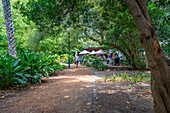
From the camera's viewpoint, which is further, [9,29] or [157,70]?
[9,29]

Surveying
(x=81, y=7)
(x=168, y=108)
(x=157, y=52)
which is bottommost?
(x=168, y=108)

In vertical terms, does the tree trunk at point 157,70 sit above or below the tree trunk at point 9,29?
below

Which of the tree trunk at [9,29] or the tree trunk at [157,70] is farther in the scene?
the tree trunk at [9,29]

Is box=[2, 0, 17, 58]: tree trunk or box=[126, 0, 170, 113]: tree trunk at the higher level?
box=[2, 0, 17, 58]: tree trunk

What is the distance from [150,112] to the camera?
263 centimetres

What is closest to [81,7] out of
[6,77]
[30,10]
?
[30,10]

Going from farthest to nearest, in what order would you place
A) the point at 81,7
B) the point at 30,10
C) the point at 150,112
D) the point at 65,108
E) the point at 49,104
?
1. the point at 81,7
2. the point at 30,10
3. the point at 49,104
4. the point at 65,108
5. the point at 150,112

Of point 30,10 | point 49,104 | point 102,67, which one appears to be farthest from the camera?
point 102,67

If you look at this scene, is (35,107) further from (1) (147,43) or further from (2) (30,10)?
(2) (30,10)

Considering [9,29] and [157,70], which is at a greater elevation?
[9,29]

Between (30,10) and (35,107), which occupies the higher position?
(30,10)

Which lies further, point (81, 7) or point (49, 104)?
point (81, 7)

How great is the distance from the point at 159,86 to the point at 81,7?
6.54 meters

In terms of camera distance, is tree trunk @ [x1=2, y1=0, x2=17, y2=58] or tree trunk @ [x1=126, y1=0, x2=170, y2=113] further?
tree trunk @ [x1=2, y1=0, x2=17, y2=58]
